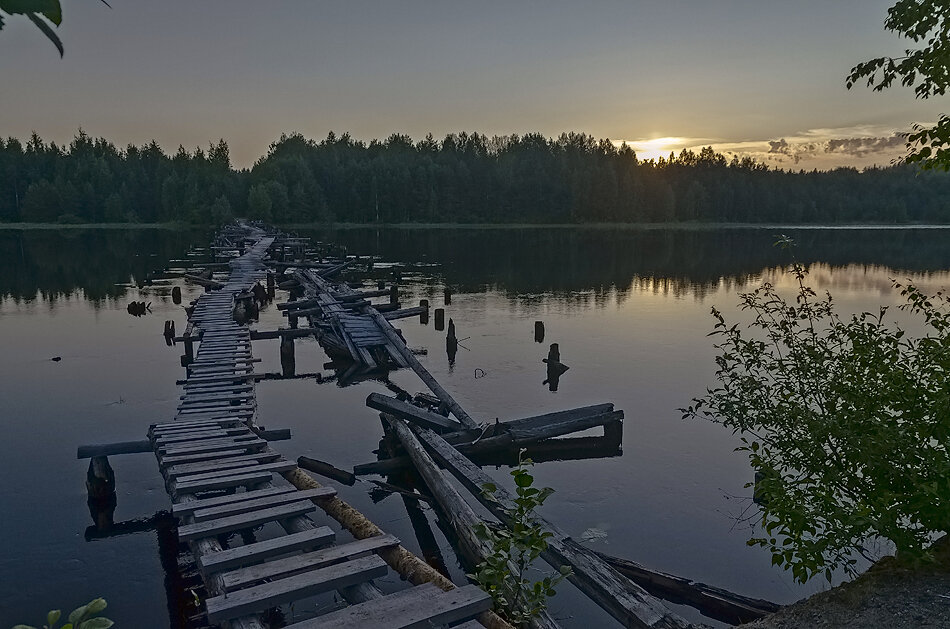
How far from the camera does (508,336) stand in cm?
3083

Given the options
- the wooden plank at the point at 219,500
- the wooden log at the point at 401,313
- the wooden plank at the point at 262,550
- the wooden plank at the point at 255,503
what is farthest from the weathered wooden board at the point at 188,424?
the wooden log at the point at 401,313

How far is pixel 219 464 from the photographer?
1131cm

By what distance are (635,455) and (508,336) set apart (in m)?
15.0

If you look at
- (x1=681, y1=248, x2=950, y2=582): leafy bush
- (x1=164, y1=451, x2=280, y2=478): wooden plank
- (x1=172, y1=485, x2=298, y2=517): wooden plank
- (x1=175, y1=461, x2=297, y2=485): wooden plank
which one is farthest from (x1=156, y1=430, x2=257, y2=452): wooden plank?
(x1=681, y1=248, x2=950, y2=582): leafy bush

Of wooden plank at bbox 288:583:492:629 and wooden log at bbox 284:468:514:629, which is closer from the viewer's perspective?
wooden plank at bbox 288:583:492:629

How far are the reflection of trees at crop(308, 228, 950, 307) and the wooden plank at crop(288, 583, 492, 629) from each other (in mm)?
33571

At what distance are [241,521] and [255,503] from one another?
1.99ft

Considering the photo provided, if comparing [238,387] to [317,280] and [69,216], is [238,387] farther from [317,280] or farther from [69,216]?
[69,216]

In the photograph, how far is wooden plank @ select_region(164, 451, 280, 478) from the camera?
10953mm

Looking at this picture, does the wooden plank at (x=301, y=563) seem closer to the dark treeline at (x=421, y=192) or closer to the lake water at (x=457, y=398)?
the lake water at (x=457, y=398)

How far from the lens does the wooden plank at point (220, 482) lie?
33.9 feet

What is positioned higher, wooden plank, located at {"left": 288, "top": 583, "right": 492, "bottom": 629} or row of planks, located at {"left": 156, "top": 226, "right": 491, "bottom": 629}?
wooden plank, located at {"left": 288, "top": 583, "right": 492, "bottom": 629}

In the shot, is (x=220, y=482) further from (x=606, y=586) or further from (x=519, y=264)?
(x=519, y=264)

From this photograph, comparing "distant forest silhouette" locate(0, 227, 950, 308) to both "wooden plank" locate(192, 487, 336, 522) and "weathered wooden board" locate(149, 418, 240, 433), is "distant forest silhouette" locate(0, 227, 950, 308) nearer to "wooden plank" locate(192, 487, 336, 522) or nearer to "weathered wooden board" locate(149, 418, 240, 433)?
"weathered wooden board" locate(149, 418, 240, 433)
